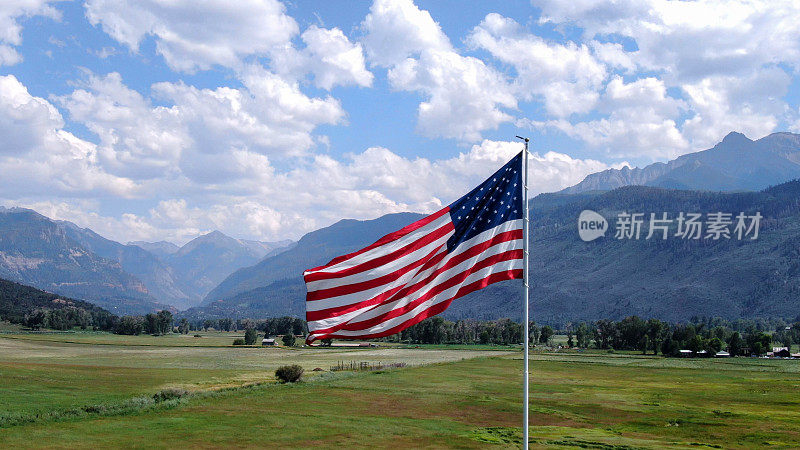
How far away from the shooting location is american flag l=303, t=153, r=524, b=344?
19484 millimetres

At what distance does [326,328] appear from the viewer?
19.2 m

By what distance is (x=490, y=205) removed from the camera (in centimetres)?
1977

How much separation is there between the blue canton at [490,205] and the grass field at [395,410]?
91.4 ft

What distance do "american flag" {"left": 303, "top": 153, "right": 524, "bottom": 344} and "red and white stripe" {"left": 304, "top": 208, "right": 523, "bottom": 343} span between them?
30mm

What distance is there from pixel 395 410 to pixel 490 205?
149 feet

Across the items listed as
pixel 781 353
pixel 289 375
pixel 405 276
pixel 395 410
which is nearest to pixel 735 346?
pixel 781 353

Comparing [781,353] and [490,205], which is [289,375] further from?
[781,353]

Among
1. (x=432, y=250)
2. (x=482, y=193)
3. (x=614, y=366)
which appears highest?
(x=482, y=193)

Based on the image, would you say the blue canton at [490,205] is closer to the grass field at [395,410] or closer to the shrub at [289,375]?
the grass field at [395,410]

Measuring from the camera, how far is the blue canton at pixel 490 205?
1956 centimetres

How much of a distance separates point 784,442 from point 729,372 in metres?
83.4

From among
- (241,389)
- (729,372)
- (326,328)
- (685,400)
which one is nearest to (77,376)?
(241,389)

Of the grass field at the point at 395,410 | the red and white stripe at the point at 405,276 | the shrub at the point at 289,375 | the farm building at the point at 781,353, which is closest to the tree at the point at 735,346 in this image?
the farm building at the point at 781,353

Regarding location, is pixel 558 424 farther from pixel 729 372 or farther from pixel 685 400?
pixel 729 372
